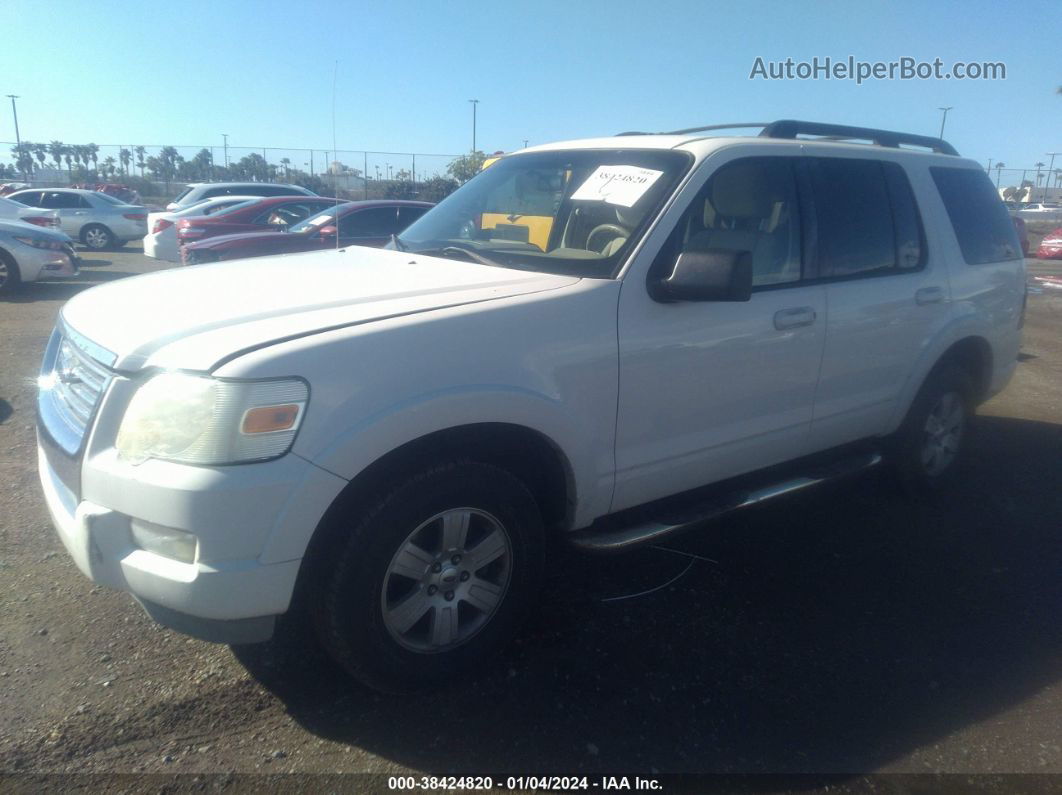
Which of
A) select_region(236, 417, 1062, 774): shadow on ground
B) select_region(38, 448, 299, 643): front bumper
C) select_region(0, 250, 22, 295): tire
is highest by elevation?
select_region(38, 448, 299, 643): front bumper

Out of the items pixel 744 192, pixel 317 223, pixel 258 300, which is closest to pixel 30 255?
pixel 317 223

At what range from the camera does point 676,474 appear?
357 centimetres

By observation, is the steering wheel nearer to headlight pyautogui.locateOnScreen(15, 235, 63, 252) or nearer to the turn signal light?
the turn signal light

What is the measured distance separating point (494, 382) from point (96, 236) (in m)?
20.9

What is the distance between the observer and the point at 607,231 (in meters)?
3.58

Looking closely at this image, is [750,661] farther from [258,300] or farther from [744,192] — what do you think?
[258,300]

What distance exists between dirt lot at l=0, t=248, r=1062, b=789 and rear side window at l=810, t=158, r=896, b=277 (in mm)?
1491

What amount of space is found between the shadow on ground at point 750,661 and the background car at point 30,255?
1092 cm

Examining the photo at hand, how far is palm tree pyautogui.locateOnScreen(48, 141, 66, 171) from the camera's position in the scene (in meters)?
48.1

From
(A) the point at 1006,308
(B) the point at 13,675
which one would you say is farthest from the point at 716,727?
(A) the point at 1006,308

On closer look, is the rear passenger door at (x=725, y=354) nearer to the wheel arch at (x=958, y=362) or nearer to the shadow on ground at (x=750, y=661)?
the shadow on ground at (x=750, y=661)

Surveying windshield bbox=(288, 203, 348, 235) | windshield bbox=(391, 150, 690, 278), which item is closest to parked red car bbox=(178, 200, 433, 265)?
windshield bbox=(288, 203, 348, 235)

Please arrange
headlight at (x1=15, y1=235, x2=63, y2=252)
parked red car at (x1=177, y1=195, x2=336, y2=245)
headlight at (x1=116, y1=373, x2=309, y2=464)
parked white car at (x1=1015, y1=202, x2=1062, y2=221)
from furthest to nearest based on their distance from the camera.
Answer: parked white car at (x1=1015, y1=202, x2=1062, y2=221) → parked red car at (x1=177, y1=195, x2=336, y2=245) → headlight at (x1=15, y1=235, x2=63, y2=252) → headlight at (x1=116, y1=373, x2=309, y2=464)

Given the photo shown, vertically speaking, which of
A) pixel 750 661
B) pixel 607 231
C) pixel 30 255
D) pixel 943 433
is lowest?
pixel 750 661
